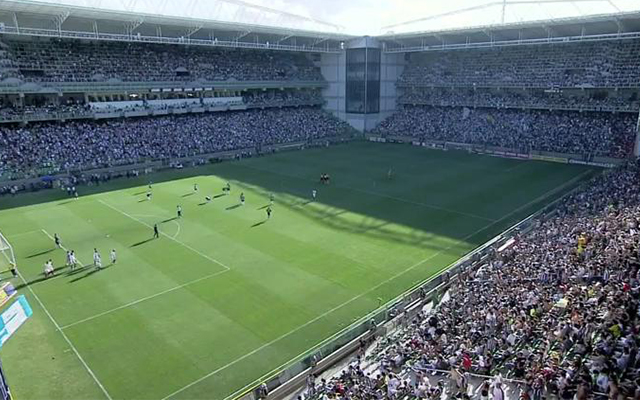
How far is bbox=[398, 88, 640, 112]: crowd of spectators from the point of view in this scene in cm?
5150

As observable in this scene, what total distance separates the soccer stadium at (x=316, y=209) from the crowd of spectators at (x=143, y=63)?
284 mm

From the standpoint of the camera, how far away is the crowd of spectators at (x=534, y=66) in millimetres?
52438

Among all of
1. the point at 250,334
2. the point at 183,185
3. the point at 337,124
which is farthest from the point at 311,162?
the point at 250,334

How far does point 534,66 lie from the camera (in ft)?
194

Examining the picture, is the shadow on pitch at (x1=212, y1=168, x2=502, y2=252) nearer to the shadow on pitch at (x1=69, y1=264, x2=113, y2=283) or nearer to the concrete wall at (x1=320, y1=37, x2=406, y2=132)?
the shadow on pitch at (x1=69, y1=264, x2=113, y2=283)

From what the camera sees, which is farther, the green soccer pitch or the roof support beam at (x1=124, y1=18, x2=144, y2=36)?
the roof support beam at (x1=124, y1=18, x2=144, y2=36)

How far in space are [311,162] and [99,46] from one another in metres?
27.4

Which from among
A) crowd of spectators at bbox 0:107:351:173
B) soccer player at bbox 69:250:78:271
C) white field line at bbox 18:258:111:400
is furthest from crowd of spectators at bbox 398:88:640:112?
white field line at bbox 18:258:111:400

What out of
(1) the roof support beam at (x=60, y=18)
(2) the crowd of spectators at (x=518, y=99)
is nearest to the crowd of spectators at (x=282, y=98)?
(2) the crowd of spectators at (x=518, y=99)

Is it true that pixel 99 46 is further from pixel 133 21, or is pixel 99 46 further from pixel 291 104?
pixel 291 104

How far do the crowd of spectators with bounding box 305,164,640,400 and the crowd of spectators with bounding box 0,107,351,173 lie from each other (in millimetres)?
37592

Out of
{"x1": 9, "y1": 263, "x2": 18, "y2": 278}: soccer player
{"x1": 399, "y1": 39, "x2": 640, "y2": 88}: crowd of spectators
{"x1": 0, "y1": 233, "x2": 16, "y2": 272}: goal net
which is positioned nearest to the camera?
{"x1": 9, "y1": 263, "x2": 18, "y2": 278}: soccer player

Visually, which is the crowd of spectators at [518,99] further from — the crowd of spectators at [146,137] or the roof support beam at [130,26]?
the roof support beam at [130,26]

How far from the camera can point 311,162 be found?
51.0 meters
